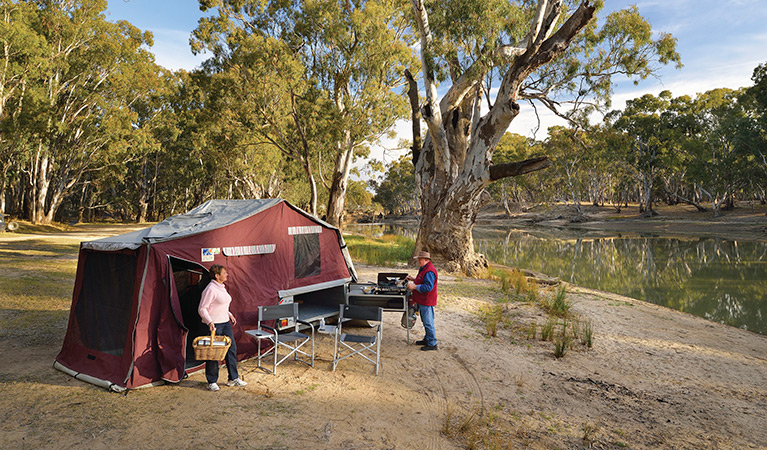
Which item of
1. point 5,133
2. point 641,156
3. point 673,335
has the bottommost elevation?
point 673,335

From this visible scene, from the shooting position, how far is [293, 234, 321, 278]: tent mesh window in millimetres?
6914

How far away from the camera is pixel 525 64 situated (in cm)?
1199

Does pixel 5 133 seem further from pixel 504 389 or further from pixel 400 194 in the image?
pixel 400 194

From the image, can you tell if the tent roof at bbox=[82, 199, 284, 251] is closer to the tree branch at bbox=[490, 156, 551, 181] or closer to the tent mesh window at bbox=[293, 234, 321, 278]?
the tent mesh window at bbox=[293, 234, 321, 278]

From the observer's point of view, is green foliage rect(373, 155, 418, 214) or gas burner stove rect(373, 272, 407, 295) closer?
gas burner stove rect(373, 272, 407, 295)

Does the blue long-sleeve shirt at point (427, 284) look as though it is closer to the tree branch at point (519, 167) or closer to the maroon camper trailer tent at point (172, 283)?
the maroon camper trailer tent at point (172, 283)

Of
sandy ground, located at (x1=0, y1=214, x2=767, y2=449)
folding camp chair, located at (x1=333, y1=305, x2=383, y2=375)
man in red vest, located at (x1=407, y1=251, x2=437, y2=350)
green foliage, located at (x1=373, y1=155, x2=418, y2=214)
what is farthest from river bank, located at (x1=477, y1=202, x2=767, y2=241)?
folding camp chair, located at (x1=333, y1=305, x2=383, y2=375)

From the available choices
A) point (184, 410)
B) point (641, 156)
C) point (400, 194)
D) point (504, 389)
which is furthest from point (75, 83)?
point (400, 194)

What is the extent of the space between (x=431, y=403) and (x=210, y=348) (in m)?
2.50

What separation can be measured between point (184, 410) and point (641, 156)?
45.6 meters

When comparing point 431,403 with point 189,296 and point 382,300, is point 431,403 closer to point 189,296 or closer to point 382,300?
point 382,300

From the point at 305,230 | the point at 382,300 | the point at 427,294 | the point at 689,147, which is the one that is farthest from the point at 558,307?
the point at 689,147

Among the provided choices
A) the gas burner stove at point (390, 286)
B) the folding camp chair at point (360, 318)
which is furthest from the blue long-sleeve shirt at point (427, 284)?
the folding camp chair at point (360, 318)

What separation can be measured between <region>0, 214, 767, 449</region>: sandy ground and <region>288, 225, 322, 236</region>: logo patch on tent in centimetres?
175
